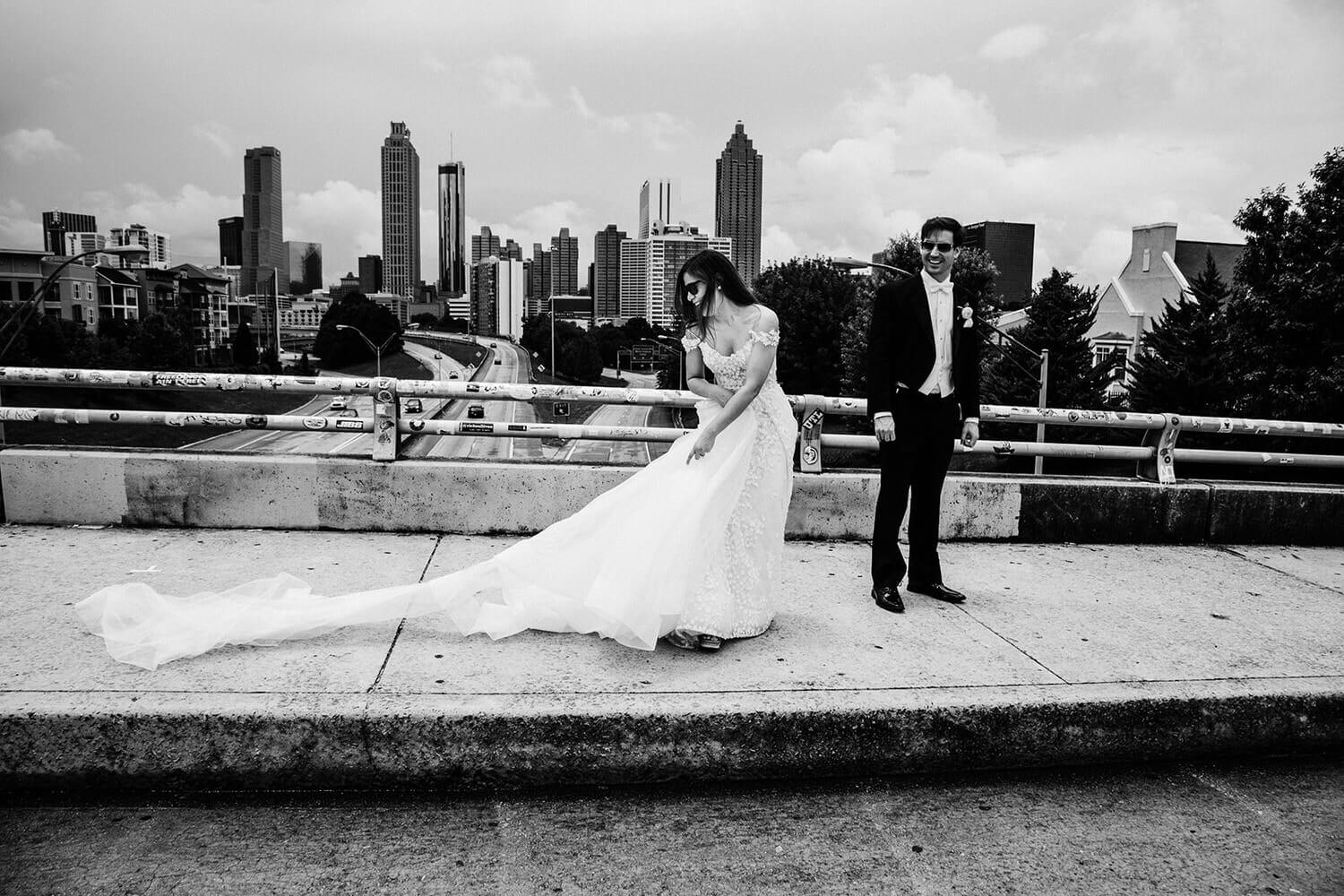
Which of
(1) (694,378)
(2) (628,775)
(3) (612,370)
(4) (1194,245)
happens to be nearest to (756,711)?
(2) (628,775)

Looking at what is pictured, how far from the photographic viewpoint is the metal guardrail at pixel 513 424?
6070 millimetres

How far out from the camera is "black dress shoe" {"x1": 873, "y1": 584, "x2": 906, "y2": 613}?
4.95 meters

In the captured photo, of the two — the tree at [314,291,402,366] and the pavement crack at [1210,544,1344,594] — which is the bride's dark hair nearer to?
the pavement crack at [1210,544,1344,594]

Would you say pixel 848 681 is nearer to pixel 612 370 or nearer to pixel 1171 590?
pixel 1171 590

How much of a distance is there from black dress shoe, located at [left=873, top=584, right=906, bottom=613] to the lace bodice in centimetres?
138

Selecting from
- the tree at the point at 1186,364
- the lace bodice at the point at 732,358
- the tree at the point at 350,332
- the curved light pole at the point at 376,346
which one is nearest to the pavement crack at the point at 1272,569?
the lace bodice at the point at 732,358

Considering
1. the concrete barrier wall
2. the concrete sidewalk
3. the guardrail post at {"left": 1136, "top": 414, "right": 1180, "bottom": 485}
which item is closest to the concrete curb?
the concrete sidewalk

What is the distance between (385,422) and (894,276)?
40211 millimetres

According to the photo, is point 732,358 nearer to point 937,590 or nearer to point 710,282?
point 710,282

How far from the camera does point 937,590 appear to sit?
526 centimetres

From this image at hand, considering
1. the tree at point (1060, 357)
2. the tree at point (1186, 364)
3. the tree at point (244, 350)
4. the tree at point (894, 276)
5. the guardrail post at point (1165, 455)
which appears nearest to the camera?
the guardrail post at point (1165, 455)

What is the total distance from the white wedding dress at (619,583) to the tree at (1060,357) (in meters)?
41.5

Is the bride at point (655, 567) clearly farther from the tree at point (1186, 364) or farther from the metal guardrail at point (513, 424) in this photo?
the tree at point (1186, 364)

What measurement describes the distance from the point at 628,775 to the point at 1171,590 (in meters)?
3.94
